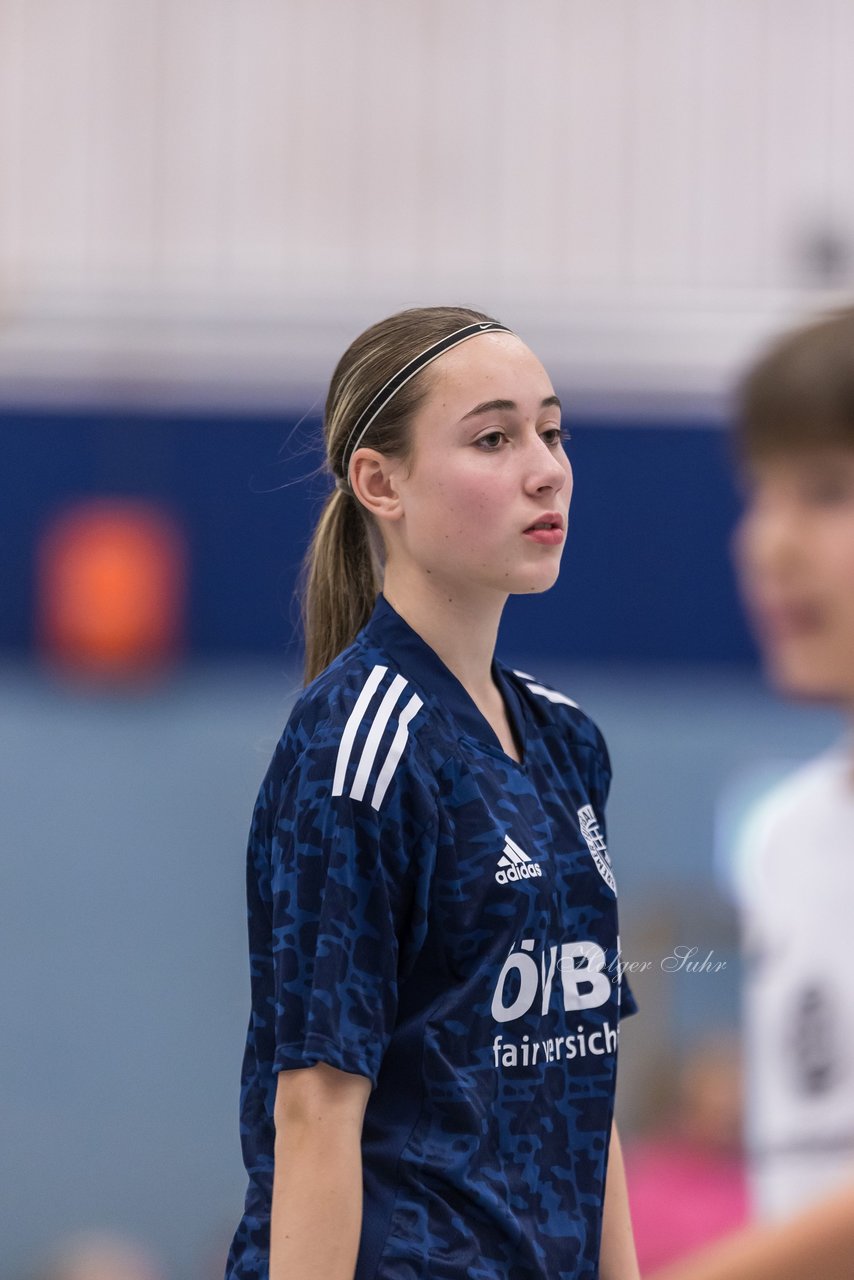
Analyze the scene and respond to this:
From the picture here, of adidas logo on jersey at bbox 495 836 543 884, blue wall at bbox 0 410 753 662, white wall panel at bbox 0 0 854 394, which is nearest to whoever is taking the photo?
adidas logo on jersey at bbox 495 836 543 884

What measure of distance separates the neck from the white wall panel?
4.43 meters

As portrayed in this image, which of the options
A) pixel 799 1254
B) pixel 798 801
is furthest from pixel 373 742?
pixel 799 1254

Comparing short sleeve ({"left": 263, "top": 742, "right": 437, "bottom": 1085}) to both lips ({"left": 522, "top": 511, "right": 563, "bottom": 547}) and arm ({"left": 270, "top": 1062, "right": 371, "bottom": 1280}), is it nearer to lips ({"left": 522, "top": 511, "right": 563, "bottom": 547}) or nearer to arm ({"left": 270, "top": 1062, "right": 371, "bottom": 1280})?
arm ({"left": 270, "top": 1062, "right": 371, "bottom": 1280})

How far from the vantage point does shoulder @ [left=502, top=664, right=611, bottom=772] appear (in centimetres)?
201

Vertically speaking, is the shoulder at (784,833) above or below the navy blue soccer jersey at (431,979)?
above

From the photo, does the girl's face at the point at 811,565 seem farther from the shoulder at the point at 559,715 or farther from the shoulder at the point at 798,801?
the shoulder at the point at 559,715

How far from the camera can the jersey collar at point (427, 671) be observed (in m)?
1.85

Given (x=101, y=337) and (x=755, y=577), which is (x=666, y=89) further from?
(x=755, y=577)

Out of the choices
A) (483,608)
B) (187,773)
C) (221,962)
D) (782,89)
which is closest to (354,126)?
(782,89)

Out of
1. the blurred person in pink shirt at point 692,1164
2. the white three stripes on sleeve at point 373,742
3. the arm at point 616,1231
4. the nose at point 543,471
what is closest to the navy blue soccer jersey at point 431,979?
the white three stripes on sleeve at point 373,742

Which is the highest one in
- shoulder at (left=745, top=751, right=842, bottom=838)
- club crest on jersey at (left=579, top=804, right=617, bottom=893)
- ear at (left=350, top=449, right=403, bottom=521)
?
ear at (left=350, top=449, right=403, bottom=521)

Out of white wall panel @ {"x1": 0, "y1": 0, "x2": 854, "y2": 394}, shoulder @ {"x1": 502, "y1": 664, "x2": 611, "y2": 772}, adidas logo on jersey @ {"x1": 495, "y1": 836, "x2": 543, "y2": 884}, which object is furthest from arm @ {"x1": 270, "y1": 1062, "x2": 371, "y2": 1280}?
white wall panel @ {"x1": 0, "y1": 0, "x2": 854, "y2": 394}

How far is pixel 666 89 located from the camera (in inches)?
257

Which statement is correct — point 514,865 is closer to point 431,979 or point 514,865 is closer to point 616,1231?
point 431,979
